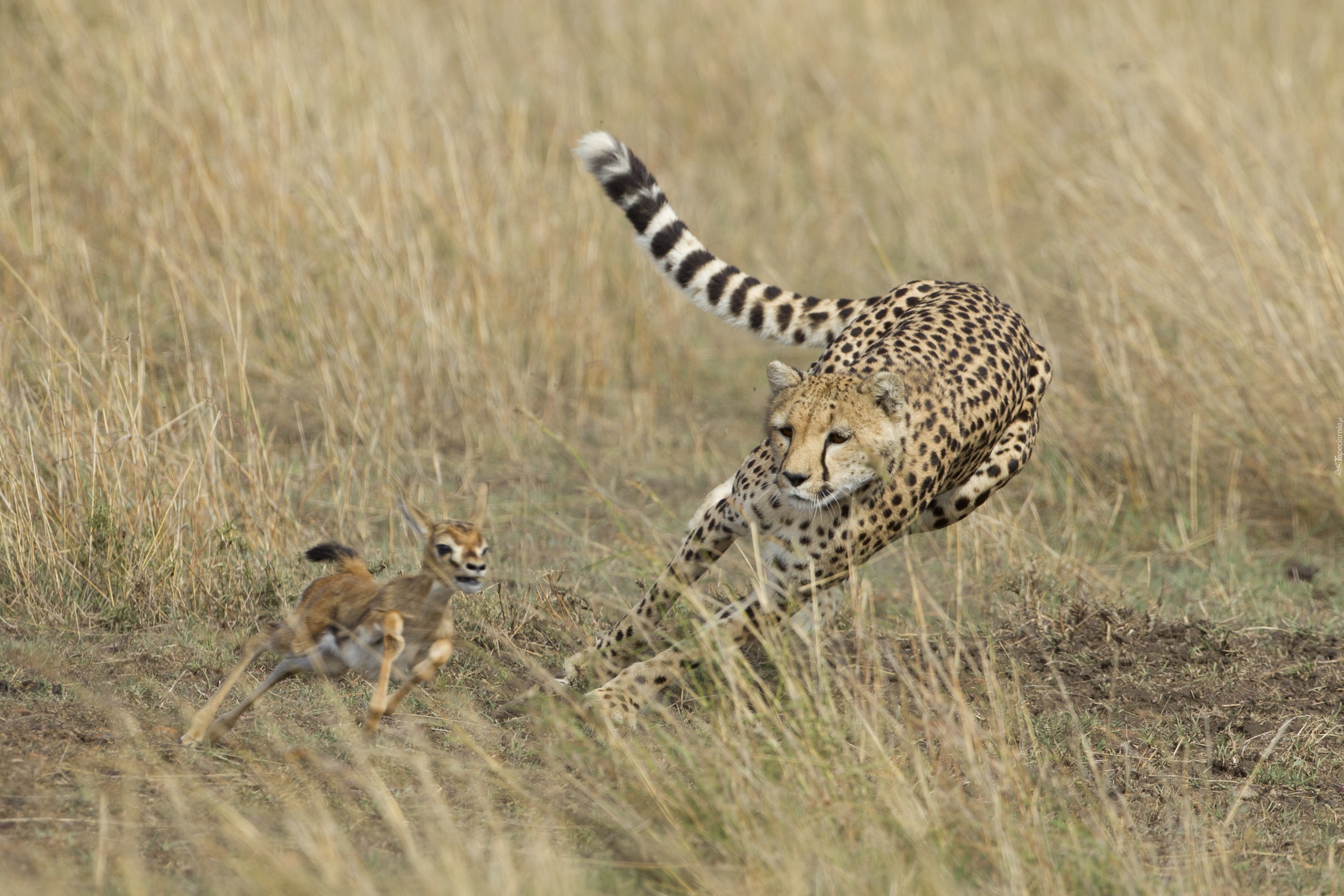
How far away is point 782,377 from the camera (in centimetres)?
377

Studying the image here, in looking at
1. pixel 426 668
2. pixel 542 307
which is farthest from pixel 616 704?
pixel 542 307

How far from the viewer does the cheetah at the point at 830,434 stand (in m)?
3.62

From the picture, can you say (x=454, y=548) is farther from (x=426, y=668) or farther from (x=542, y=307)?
(x=542, y=307)

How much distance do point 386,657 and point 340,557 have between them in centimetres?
49

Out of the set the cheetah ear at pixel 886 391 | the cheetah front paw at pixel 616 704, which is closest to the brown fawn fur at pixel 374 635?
the cheetah front paw at pixel 616 704

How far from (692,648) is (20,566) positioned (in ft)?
5.78

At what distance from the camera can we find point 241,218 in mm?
5984

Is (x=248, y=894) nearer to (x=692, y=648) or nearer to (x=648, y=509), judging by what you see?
(x=692, y=648)

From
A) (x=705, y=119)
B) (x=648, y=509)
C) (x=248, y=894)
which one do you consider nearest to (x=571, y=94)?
(x=705, y=119)

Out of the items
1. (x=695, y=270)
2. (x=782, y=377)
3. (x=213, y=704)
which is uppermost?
(x=695, y=270)

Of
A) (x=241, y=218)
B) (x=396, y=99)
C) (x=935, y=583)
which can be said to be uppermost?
(x=396, y=99)

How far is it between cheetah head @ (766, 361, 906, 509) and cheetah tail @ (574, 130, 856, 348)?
0.75m

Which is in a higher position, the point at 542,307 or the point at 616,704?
the point at 542,307

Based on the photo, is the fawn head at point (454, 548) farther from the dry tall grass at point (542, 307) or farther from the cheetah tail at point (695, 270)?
the cheetah tail at point (695, 270)
